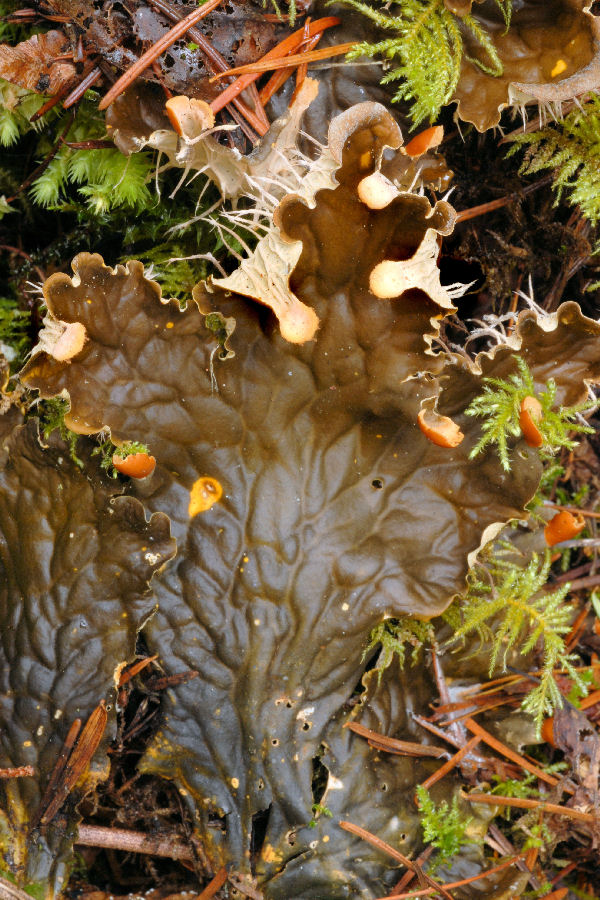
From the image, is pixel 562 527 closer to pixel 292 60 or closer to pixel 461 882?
pixel 461 882

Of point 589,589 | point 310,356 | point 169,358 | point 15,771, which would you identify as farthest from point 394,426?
point 15,771

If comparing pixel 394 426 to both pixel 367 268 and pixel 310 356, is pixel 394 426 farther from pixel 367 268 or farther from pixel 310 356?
pixel 367 268

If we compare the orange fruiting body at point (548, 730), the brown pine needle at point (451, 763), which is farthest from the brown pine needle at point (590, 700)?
the brown pine needle at point (451, 763)

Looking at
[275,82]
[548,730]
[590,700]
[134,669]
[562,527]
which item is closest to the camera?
[275,82]

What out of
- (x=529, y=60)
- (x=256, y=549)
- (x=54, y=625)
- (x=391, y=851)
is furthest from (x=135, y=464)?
(x=529, y=60)

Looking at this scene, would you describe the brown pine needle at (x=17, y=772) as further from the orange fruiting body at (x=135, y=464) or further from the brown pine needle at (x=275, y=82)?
the brown pine needle at (x=275, y=82)

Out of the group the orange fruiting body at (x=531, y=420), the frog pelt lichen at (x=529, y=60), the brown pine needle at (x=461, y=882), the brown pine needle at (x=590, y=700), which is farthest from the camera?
the brown pine needle at (x=590, y=700)
